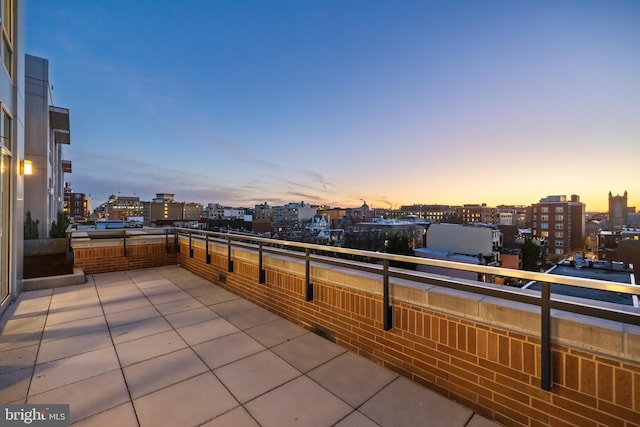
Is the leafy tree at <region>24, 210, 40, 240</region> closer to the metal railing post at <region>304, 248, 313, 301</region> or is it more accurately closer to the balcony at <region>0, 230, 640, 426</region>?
the balcony at <region>0, 230, 640, 426</region>

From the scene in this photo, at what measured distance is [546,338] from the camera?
1.84 metres

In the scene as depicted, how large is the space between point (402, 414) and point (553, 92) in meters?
14.2

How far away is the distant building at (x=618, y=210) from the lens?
99.2 metres

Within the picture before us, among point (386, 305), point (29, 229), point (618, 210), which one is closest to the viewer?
point (386, 305)

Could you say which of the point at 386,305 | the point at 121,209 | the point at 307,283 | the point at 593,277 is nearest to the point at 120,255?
the point at 307,283

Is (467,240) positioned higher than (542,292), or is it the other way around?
(542,292)

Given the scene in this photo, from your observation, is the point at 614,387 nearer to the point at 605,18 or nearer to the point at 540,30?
the point at 605,18

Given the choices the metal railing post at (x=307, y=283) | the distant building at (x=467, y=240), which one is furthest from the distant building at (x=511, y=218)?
the metal railing post at (x=307, y=283)

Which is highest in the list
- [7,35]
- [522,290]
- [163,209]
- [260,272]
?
[7,35]

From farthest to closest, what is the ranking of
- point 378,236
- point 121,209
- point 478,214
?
1. point 121,209
2. point 478,214
3. point 378,236

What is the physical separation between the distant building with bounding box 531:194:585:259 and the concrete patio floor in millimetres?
77939

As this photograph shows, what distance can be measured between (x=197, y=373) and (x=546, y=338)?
3166 mm

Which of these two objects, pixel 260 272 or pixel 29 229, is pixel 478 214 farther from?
pixel 29 229

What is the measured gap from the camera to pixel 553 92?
35.8ft
